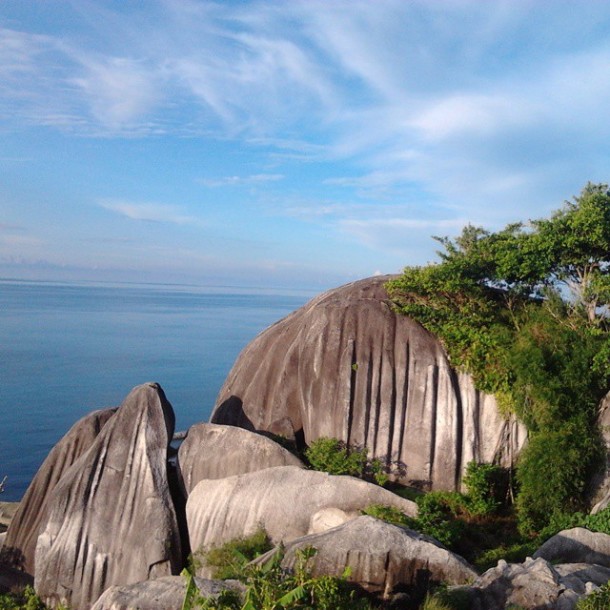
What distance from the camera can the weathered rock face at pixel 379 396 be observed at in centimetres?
1587

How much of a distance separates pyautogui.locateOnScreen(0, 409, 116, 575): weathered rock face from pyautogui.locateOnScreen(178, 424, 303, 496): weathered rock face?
9.80 feet

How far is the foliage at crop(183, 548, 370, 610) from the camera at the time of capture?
25.7ft

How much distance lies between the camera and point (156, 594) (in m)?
8.96

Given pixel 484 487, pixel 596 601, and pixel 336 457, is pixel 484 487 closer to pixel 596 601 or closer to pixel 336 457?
pixel 336 457

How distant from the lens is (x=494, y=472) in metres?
15.6

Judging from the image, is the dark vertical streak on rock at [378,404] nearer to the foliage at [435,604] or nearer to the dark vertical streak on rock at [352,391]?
the dark vertical streak on rock at [352,391]

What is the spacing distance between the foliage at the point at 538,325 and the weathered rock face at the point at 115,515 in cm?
690

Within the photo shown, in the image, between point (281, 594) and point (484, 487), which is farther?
point (484, 487)

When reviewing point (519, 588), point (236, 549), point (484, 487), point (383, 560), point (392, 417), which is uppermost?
point (392, 417)

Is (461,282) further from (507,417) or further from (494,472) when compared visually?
(494,472)

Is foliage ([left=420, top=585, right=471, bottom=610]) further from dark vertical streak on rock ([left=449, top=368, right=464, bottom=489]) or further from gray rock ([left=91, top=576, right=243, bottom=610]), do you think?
dark vertical streak on rock ([left=449, top=368, right=464, bottom=489])

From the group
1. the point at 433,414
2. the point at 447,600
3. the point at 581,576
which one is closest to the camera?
the point at 447,600

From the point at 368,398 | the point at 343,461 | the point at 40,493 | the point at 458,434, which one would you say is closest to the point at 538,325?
the point at 458,434

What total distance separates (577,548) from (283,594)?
23.2ft
